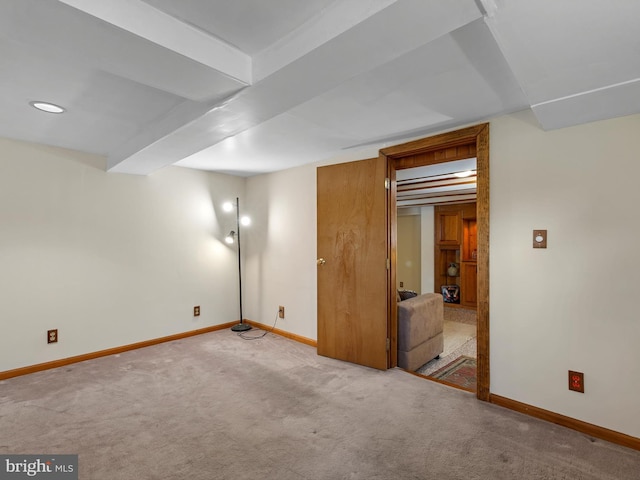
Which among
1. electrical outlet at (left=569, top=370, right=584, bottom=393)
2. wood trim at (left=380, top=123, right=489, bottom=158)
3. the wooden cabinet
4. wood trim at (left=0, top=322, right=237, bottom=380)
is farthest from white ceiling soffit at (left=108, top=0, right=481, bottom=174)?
the wooden cabinet

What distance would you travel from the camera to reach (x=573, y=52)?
134 centimetres

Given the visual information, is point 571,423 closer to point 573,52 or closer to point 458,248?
point 573,52

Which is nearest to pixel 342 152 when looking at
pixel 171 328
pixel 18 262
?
pixel 171 328

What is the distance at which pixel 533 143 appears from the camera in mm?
2260

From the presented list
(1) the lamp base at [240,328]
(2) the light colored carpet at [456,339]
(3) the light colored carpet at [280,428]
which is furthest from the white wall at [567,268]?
(1) the lamp base at [240,328]

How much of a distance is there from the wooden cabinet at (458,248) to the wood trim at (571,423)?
167 inches

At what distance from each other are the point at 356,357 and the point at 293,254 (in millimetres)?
1469

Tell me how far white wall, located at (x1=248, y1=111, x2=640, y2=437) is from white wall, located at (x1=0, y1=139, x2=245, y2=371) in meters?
3.38

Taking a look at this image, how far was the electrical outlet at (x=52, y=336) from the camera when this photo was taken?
3.12 meters

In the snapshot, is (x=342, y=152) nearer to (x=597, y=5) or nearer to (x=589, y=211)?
(x=589, y=211)

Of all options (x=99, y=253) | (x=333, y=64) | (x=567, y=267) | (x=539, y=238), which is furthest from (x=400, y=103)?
(x=99, y=253)

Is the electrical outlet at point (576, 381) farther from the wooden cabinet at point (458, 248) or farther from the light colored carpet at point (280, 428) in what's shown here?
the wooden cabinet at point (458, 248)

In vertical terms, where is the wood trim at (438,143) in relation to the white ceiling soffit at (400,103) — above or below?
below

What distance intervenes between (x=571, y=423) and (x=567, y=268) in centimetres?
99
